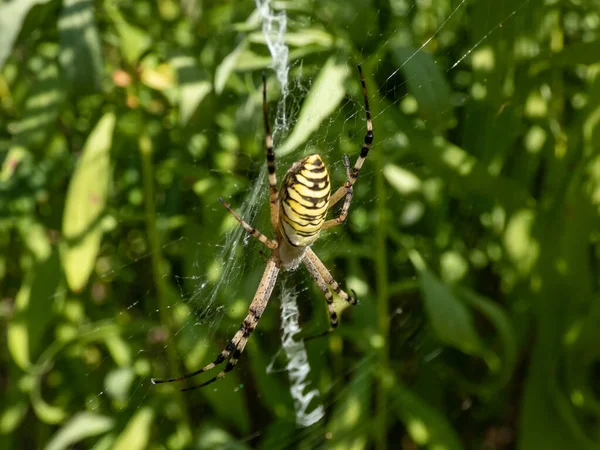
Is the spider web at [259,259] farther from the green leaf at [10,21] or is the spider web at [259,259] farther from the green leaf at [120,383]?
the green leaf at [10,21]

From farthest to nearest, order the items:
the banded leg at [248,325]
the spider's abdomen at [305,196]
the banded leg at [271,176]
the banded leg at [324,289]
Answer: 1. the banded leg at [324,289]
2. the banded leg at [248,325]
3. the spider's abdomen at [305,196]
4. the banded leg at [271,176]

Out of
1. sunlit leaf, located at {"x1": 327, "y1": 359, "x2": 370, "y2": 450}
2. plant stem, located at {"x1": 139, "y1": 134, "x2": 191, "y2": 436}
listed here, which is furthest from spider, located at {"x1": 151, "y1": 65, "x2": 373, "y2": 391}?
sunlit leaf, located at {"x1": 327, "y1": 359, "x2": 370, "y2": 450}

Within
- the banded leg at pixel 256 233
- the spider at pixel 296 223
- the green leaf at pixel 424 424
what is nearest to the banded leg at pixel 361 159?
the spider at pixel 296 223

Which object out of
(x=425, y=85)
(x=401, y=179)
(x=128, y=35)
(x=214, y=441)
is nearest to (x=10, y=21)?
(x=128, y=35)

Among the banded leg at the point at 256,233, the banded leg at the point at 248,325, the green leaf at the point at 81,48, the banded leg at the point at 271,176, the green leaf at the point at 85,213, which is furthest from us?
the banded leg at the point at 248,325

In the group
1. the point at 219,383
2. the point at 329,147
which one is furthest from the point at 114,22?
the point at 219,383

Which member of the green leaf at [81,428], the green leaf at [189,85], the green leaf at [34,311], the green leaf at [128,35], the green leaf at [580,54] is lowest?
the green leaf at [81,428]
